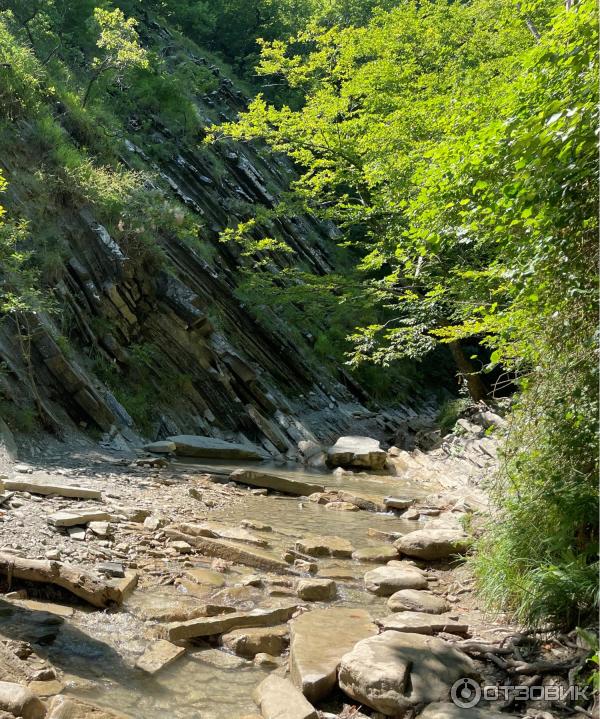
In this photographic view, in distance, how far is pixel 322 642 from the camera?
4809 mm

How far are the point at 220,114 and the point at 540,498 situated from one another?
30322 mm

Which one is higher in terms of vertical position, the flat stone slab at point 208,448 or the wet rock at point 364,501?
the flat stone slab at point 208,448

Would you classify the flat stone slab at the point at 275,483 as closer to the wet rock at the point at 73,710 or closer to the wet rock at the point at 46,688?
the wet rock at the point at 46,688

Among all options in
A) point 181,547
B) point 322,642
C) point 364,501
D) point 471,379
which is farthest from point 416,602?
point 471,379

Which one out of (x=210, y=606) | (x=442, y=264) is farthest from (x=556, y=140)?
(x=442, y=264)

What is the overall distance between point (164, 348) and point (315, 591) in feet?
40.9

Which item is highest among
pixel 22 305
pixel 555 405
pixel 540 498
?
pixel 22 305

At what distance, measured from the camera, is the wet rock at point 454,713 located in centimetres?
361

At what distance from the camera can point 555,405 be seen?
489 centimetres

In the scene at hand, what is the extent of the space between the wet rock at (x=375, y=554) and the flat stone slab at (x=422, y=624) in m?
2.29

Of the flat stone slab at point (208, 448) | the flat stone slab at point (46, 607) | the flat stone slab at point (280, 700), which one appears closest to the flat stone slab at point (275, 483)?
the flat stone slab at point (208, 448)

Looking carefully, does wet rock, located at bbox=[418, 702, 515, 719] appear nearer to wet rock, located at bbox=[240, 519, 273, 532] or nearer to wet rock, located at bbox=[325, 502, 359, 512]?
wet rock, located at bbox=[240, 519, 273, 532]

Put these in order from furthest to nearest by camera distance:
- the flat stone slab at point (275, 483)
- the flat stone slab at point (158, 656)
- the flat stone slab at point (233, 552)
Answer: the flat stone slab at point (275, 483) → the flat stone slab at point (233, 552) → the flat stone slab at point (158, 656)

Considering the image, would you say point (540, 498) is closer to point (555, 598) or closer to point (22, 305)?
point (555, 598)
